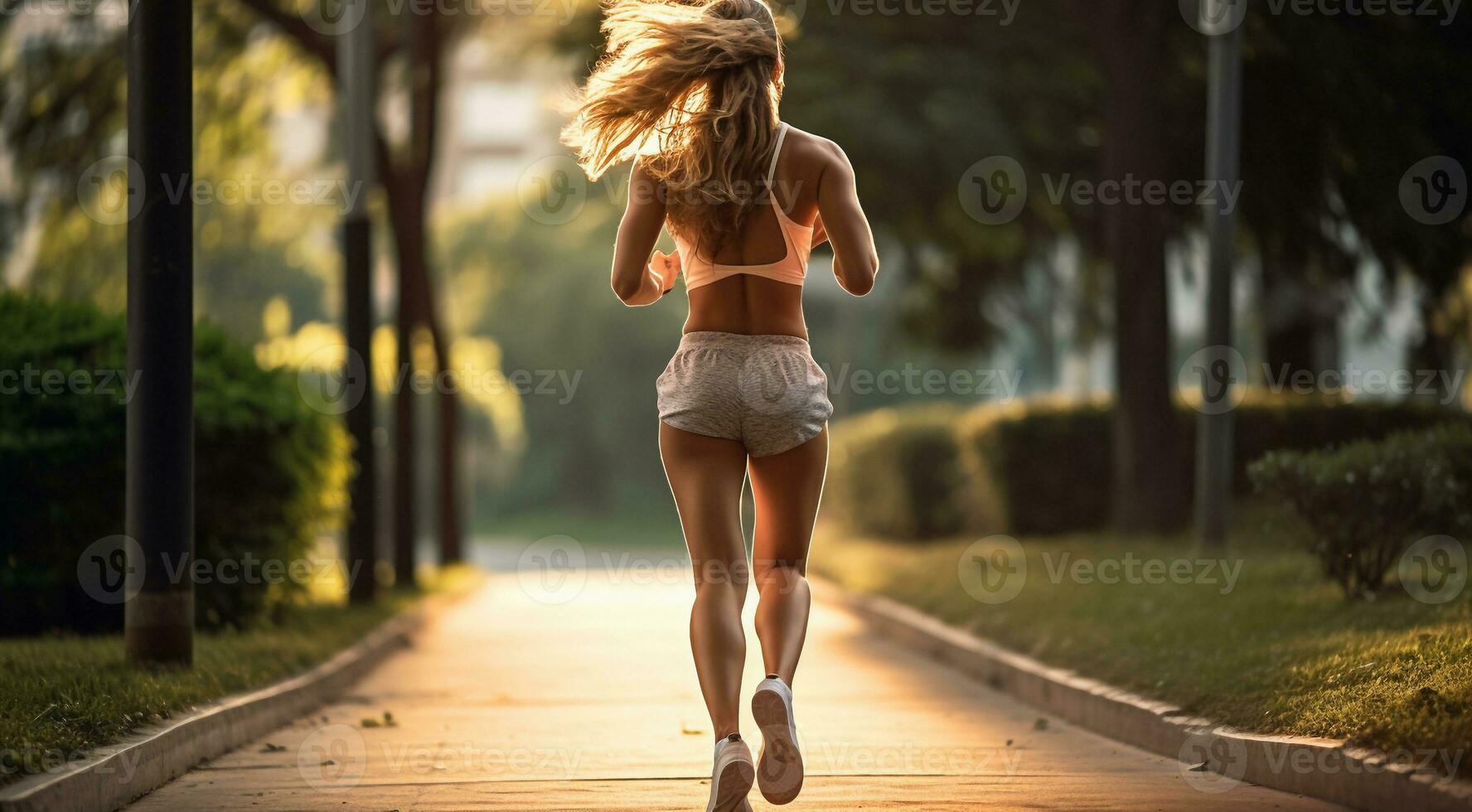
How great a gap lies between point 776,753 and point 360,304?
10.6m

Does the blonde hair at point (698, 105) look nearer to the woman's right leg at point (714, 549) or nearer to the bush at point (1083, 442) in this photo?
the woman's right leg at point (714, 549)

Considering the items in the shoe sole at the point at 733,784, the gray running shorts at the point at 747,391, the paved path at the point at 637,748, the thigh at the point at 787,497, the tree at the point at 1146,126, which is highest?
the tree at the point at 1146,126

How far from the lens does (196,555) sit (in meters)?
10.8

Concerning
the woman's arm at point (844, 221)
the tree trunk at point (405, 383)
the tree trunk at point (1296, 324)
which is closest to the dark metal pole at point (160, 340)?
the woman's arm at point (844, 221)

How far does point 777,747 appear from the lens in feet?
16.0

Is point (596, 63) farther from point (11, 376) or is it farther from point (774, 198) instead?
point (11, 376)

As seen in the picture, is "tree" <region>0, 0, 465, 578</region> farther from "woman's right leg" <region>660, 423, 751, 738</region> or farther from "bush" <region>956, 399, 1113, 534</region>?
"woman's right leg" <region>660, 423, 751, 738</region>

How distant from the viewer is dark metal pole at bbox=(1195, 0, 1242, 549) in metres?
14.2

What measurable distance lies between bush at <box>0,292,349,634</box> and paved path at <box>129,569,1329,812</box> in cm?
118

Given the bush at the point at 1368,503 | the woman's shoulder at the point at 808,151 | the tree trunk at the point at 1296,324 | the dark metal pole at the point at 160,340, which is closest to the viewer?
the woman's shoulder at the point at 808,151

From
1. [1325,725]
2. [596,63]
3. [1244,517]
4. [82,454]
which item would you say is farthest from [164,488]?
[1244,517]

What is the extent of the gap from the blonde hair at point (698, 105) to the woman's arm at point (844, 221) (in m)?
0.20

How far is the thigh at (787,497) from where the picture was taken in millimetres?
5203

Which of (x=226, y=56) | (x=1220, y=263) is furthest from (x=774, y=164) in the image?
(x=226, y=56)
